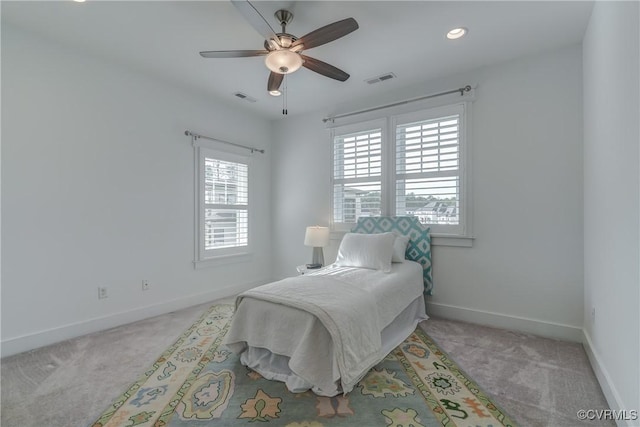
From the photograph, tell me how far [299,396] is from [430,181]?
2676mm

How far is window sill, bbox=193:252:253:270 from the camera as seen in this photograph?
3.93m

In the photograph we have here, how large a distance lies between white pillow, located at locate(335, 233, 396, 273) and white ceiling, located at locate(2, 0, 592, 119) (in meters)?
1.91

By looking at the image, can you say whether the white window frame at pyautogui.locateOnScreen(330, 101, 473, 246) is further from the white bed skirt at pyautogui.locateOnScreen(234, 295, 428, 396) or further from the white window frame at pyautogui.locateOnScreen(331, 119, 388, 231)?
the white bed skirt at pyautogui.locateOnScreen(234, 295, 428, 396)

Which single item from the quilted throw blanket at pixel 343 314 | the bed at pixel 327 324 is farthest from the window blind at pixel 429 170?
the quilted throw blanket at pixel 343 314

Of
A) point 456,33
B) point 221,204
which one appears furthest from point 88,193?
point 456,33

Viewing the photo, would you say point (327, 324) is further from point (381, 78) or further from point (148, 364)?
point (381, 78)

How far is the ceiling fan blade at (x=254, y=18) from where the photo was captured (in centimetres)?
182

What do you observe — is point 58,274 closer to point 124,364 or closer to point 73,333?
point 73,333

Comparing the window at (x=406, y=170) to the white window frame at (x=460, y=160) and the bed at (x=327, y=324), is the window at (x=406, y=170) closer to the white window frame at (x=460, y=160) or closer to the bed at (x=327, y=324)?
the white window frame at (x=460, y=160)

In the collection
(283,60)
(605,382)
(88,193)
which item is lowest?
(605,382)

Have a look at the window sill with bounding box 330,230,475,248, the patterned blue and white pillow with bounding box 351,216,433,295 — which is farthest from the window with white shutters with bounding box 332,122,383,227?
the window sill with bounding box 330,230,475,248

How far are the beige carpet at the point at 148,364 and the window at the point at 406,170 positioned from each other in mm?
1236

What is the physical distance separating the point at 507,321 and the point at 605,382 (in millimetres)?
1145

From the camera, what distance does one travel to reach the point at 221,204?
421cm
